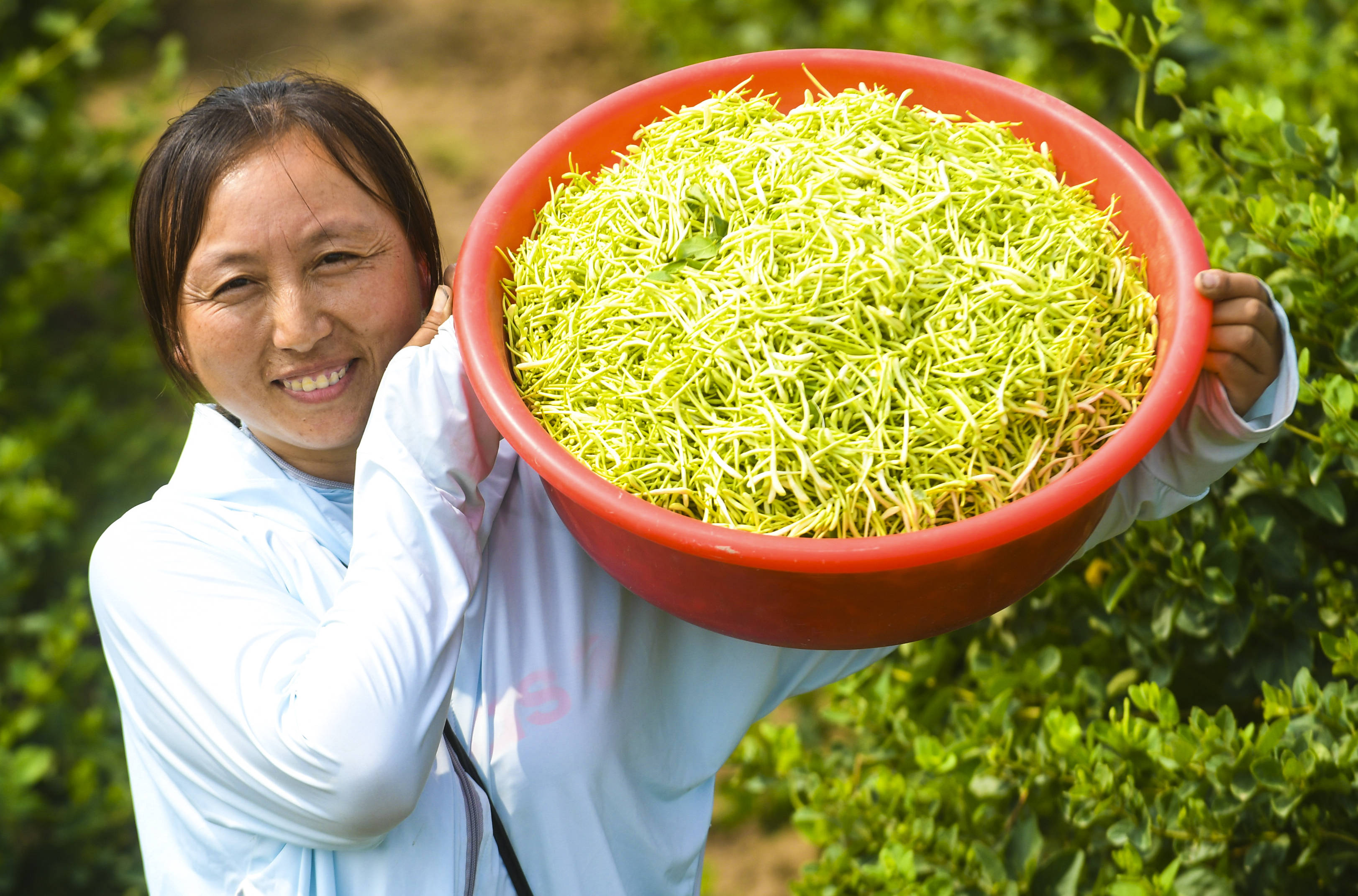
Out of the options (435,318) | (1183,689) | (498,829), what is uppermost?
(435,318)

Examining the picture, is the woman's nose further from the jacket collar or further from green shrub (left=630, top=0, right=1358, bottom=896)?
green shrub (left=630, top=0, right=1358, bottom=896)

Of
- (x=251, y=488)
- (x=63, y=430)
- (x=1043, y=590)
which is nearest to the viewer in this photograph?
(x=251, y=488)

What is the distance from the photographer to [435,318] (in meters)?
1.62

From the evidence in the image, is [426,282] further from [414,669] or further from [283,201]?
[414,669]

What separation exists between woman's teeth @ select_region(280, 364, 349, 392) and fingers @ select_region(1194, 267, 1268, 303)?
1179 mm

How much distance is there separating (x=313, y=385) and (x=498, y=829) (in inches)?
27.5

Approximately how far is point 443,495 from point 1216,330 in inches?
40.0

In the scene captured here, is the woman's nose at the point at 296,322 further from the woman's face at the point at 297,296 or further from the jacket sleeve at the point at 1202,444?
the jacket sleeve at the point at 1202,444

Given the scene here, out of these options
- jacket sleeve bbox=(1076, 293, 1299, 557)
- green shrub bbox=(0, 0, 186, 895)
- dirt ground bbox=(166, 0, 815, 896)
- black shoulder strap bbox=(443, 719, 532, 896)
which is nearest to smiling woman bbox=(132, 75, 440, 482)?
black shoulder strap bbox=(443, 719, 532, 896)

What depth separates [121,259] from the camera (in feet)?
14.5

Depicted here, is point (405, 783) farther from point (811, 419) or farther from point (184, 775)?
point (811, 419)

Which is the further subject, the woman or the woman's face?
the woman's face

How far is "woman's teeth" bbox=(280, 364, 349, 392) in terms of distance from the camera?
5.41 ft

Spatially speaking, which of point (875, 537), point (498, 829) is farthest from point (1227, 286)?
point (498, 829)
